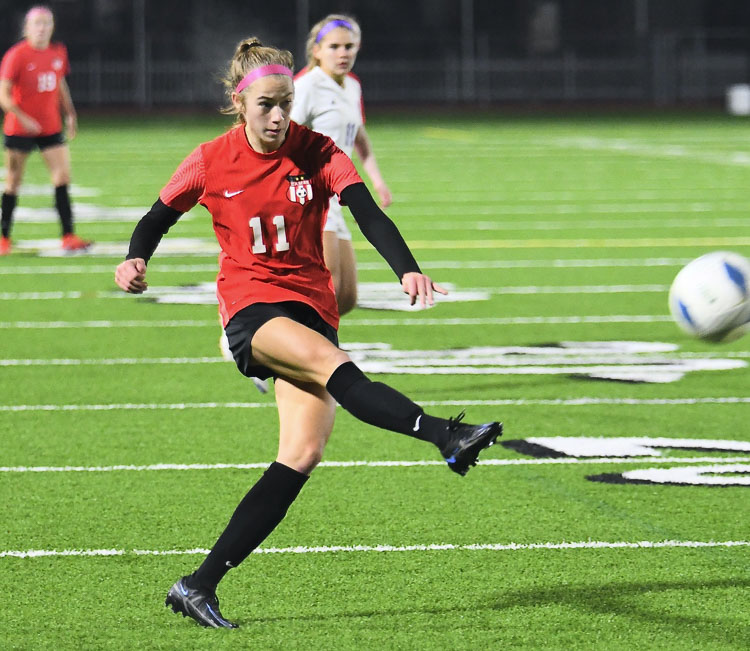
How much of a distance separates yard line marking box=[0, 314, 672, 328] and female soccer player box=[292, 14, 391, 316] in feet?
8.25

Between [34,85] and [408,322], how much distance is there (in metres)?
5.60

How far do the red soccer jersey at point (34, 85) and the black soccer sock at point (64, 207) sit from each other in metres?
0.61

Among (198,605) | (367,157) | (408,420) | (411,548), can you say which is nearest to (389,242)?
(408,420)

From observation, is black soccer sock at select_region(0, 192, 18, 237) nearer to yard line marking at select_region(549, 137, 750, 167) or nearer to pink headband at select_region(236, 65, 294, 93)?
pink headband at select_region(236, 65, 294, 93)

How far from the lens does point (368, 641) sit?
188 inches

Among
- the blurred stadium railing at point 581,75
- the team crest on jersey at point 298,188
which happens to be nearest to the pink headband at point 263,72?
the team crest on jersey at point 298,188

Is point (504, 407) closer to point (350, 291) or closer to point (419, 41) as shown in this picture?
point (350, 291)

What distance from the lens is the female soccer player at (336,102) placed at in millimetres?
8695

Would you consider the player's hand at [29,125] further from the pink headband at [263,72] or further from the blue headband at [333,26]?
the pink headband at [263,72]

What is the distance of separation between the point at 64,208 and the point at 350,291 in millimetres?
7429

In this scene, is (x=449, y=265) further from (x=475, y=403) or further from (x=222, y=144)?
(x=222, y=144)

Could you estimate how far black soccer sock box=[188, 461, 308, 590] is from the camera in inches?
192

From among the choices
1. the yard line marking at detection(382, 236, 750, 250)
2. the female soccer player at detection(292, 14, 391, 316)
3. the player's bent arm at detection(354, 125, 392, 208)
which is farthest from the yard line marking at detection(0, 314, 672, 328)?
the yard line marking at detection(382, 236, 750, 250)

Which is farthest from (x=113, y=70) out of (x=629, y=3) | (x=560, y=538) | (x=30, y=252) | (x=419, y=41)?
(x=560, y=538)
